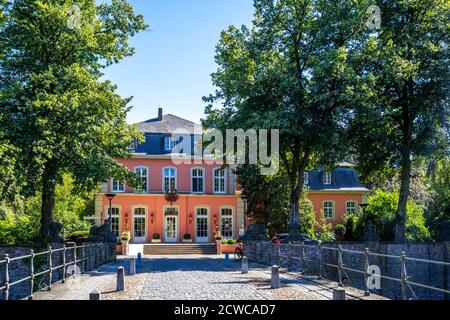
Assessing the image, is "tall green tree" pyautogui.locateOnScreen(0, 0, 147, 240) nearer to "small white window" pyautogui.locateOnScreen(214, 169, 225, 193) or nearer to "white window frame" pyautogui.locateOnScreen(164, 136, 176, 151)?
"white window frame" pyautogui.locateOnScreen(164, 136, 176, 151)

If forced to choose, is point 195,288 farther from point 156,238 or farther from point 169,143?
point 169,143

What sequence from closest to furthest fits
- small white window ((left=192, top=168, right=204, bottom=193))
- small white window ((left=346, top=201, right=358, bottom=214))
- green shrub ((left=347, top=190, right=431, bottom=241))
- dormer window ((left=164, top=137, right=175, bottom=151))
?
green shrub ((left=347, top=190, right=431, bottom=241))
dormer window ((left=164, top=137, right=175, bottom=151))
small white window ((left=192, top=168, right=204, bottom=193))
small white window ((left=346, top=201, right=358, bottom=214))

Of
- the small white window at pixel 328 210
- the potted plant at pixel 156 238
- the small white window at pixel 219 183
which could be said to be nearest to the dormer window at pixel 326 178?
the small white window at pixel 328 210

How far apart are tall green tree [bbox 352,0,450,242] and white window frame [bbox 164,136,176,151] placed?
57.3 feet

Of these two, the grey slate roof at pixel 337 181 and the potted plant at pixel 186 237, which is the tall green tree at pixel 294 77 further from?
the grey slate roof at pixel 337 181

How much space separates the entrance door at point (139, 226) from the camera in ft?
132

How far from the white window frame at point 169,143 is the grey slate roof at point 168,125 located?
59 centimetres

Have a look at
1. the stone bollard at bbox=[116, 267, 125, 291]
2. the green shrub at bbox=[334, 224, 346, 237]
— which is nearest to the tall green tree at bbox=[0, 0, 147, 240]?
the stone bollard at bbox=[116, 267, 125, 291]

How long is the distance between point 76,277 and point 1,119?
9510 millimetres

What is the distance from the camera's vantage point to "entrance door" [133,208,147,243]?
40.3 m

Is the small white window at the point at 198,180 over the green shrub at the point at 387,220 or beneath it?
over

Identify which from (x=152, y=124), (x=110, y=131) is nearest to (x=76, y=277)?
(x=110, y=131)

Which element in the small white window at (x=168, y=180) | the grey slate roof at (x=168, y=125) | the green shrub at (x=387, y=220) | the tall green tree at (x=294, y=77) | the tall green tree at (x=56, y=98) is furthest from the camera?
the grey slate roof at (x=168, y=125)
